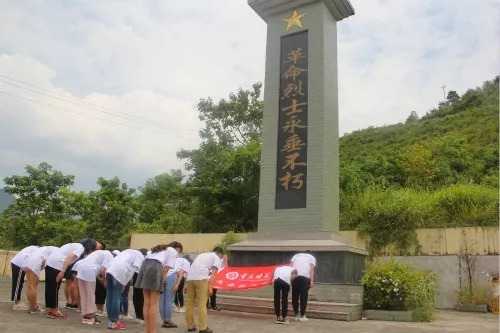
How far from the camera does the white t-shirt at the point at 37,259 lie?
275 inches

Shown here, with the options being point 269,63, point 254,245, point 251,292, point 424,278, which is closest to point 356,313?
point 424,278

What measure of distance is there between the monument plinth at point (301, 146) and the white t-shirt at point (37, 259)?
13.5 ft

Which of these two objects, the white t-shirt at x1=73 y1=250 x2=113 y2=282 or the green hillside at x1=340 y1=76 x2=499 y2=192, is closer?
the white t-shirt at x1=73 y1=250 x2=113 y2=282

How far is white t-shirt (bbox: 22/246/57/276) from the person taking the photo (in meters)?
7.00

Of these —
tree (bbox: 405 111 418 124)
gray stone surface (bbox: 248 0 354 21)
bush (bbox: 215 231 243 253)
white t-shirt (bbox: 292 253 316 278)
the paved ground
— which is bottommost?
the paved ground

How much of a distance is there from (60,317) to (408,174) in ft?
56.5

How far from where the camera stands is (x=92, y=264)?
20.3 feet

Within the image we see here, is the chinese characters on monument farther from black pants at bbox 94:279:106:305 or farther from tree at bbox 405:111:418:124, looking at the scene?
tree at bbox 405:111:418:124

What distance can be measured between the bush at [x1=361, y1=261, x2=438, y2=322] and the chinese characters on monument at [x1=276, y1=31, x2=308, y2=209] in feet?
8.46

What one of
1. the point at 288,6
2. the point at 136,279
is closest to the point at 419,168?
the point at 288,6

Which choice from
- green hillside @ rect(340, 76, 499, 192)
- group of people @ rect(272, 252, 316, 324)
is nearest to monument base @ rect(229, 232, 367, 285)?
group of people @ rect(272, 252, 316, 324)

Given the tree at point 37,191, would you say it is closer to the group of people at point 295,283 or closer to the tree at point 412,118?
the group of people at point 295,283

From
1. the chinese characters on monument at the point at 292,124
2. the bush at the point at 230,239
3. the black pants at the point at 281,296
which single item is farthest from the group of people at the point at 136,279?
the bush at the point at 230,239

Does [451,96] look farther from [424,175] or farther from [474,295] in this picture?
[474,295]
